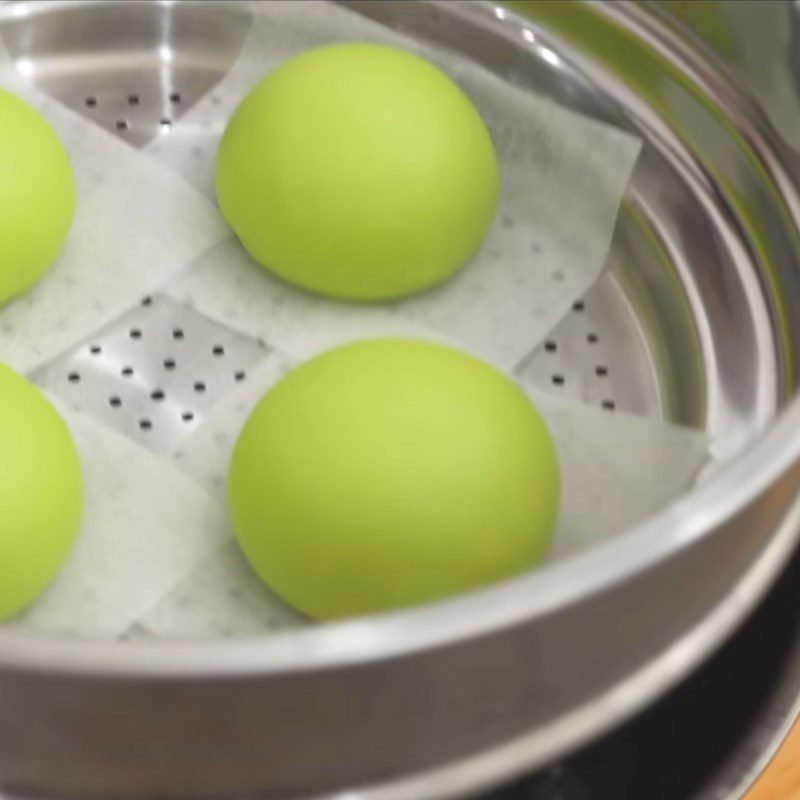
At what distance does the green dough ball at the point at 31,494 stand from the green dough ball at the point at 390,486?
3.7 inches

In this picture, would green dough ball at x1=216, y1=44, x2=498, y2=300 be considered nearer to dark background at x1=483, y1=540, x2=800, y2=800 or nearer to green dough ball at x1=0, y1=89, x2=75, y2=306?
green dough ball at x1=0, y1=89, x2=75, y2=306

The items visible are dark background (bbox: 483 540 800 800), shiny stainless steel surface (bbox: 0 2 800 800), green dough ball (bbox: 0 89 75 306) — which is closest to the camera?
shiny stainless steel surface (bbox: 0 2 800 800)

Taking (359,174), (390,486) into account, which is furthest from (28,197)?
(390,486)

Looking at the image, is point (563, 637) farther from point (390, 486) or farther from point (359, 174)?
point (359, 174)

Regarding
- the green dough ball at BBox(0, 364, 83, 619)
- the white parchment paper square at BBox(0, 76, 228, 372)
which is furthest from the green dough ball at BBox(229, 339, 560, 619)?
the white parchment paper square at BBox(0, 76, 228, 372)

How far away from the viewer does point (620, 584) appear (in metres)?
0.46

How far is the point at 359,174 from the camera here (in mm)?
777

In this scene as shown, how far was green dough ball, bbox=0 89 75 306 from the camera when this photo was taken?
2.53 feet

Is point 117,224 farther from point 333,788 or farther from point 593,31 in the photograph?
point 333,788

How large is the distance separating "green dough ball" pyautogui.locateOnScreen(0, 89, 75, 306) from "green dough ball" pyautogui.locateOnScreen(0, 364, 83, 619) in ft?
0.38

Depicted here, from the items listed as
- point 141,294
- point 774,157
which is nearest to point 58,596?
point 141,294

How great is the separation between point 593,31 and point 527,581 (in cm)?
62

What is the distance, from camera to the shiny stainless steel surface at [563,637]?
0.43 metres

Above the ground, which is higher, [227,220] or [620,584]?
[620,584]
